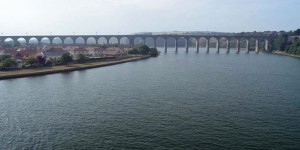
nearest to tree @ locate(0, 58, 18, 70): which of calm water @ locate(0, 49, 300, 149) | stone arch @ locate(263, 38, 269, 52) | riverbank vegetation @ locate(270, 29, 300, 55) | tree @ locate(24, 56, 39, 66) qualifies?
tree @ locate(24, 56, 39, 66)

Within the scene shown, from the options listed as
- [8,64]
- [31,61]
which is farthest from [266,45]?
[8,64]

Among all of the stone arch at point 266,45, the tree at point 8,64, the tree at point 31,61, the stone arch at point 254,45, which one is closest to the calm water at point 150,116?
the tree at point 8,64

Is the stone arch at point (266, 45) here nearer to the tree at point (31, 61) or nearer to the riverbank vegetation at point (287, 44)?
the riverbank vegetation at point (287, 44)

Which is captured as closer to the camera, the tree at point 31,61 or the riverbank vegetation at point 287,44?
the tree at point 31,61

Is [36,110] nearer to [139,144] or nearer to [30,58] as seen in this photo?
[139,144]

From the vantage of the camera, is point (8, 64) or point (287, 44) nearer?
point (8, 64)

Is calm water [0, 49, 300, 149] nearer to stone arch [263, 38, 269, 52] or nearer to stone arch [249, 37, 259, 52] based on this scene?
stone arch [249, 37, 259, 52]

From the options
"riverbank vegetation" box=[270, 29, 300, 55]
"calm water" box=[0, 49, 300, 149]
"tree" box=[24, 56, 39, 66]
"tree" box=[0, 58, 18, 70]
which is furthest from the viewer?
"riverbank vegetation" box=[270, 29, 300, 55]

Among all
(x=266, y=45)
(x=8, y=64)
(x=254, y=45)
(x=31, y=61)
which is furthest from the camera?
(x=254, y=45)

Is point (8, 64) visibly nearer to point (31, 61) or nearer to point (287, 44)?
point (31, 61)
